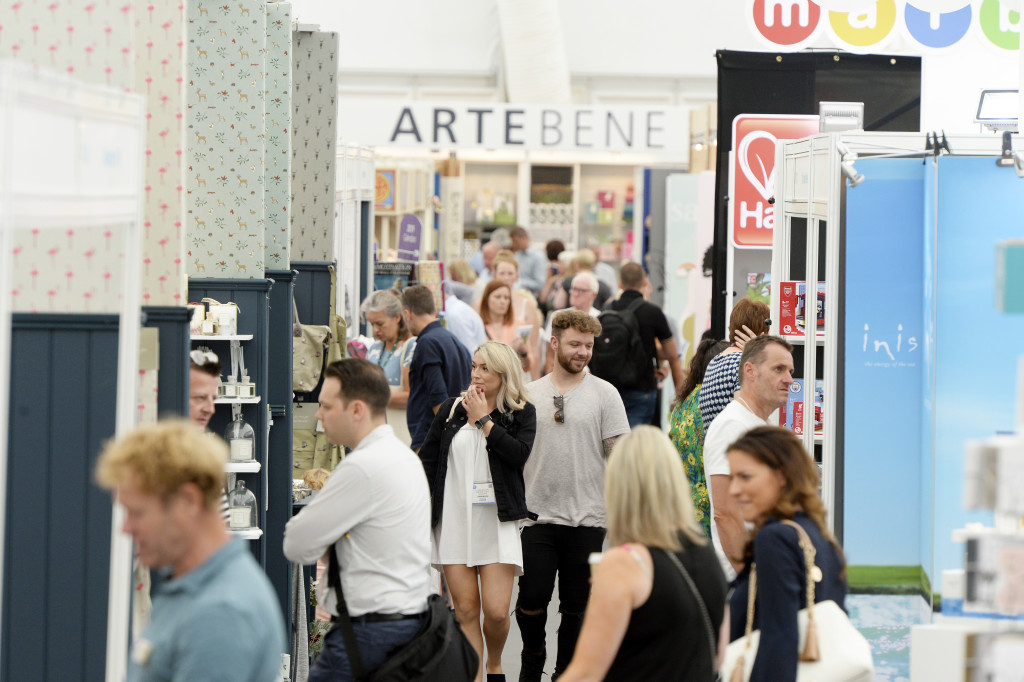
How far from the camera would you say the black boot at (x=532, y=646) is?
481cm

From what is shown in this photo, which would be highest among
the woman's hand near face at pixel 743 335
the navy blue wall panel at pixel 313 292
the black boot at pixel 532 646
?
the navy blue wall panel at pixel 313 292

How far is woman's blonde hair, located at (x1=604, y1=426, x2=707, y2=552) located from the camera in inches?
104

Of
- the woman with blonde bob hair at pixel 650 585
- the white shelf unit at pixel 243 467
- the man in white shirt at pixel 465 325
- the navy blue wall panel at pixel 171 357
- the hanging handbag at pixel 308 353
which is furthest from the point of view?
the man in white shirt at pixel 465 325

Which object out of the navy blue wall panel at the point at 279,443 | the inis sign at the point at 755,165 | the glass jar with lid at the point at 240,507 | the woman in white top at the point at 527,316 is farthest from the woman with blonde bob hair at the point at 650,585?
the woman in white top at the point at 527,316

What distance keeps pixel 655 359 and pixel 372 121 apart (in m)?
5.43

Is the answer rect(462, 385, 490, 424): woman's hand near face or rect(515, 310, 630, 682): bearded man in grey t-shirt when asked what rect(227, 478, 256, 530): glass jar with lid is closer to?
rect(462, 385, 490, 424): woman's hand near face

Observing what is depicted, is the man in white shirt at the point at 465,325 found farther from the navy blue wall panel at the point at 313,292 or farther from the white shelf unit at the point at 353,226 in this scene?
the navy blue wall panel at the point at 313,292

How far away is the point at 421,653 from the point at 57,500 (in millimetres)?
1114

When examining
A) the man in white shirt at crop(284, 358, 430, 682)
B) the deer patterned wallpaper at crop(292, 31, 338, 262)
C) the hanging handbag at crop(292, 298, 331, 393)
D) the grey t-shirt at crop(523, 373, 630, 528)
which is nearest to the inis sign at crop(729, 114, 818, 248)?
the deer patterned wallpaper at crop(292, 31, 338, 262)

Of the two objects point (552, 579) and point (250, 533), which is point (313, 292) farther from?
point (552, 579)

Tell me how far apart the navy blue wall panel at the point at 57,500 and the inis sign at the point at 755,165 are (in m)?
4.62

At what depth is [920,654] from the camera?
7.61 feet

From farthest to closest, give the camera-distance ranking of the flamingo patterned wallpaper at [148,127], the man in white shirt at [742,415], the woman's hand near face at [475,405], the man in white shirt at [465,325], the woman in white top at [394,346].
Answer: the man in white shirt at [465,325]
the woman in white top at [394,346]
the woman's hand near face at [475,405]
the man in white shirt at [742,415]
the flamingo patterned wallpaper at [148,127]

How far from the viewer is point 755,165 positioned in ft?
23.4
